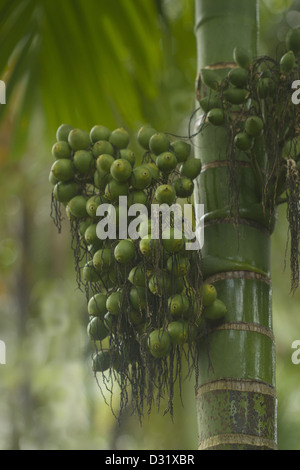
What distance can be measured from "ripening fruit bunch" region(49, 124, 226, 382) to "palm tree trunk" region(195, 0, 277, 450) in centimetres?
9

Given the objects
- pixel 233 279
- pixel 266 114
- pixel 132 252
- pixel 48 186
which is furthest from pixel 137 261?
pixel 48 186

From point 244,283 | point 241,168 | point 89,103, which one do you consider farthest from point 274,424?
point 89,103

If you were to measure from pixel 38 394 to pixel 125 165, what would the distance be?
9.53m

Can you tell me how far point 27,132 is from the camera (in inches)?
140

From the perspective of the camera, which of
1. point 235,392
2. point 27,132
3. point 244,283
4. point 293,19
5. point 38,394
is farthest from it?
point 38,394

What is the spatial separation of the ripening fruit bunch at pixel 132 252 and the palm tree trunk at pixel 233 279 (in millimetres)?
89

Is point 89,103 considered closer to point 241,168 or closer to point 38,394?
point 241,168

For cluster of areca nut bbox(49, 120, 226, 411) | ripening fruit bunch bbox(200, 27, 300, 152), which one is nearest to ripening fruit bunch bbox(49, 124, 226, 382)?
cluster of areca nut bbox(49, 120, 226, 411)

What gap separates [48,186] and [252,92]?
28.3 feet

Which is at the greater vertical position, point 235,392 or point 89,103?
point 89,103

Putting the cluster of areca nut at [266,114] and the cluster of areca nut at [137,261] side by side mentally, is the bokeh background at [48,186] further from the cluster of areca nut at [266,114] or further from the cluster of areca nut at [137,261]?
the cluster of areca nut at [266,114]

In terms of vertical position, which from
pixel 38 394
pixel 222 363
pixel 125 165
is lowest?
pixel 222 363

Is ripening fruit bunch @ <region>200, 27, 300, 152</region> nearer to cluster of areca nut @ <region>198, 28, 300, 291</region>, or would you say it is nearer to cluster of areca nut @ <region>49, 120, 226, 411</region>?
cluster of areca nut @ <region>198, 28, 300, 291</region>

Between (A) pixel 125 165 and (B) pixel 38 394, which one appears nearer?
(A) pixel 125 165
